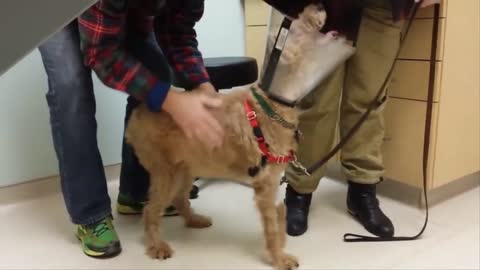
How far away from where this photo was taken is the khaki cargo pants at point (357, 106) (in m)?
1.42

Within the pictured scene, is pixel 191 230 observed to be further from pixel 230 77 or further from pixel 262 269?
pixel 230 77

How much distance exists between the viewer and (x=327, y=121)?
4.92ft

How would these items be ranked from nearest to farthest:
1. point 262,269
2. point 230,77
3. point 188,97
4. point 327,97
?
point 188,97, point 262,269, point 327,97, point 230,77


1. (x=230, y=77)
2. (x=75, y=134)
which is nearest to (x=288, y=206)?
(x=230, y=77)

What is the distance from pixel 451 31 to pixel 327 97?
1.54ft

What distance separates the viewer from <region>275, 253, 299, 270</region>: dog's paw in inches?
49.9

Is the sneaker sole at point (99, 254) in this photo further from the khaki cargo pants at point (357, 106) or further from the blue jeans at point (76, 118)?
the khaki cargo pants at point (357, 106)

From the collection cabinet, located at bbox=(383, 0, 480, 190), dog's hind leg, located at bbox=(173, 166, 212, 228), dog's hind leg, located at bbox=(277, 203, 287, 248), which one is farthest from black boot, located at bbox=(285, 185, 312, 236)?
cabinet, located at bbox=(383, 0, 480, 190)

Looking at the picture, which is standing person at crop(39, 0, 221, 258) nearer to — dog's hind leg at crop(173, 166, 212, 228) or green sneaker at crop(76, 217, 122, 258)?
green sneaker at crop(76, 217, 122, 258)

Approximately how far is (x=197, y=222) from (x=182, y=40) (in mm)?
606

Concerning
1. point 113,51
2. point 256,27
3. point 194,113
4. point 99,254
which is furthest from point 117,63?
point 256,27

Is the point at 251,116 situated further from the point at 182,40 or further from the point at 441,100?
the point at 441,100

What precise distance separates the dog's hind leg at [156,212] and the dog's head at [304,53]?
0.41 metres

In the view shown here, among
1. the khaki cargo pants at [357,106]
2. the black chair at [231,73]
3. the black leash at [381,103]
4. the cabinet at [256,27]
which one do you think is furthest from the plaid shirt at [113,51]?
the cabinet at [256,27]
